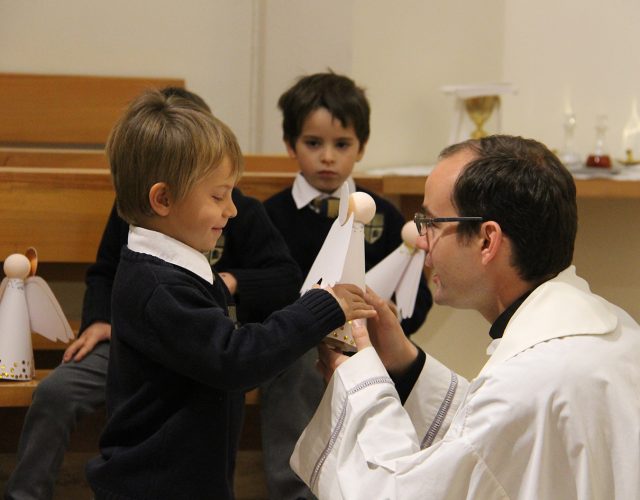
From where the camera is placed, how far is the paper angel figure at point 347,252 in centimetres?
234

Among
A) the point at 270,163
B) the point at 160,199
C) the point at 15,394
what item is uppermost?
the point at 160,199

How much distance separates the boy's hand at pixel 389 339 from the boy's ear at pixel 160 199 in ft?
1.72

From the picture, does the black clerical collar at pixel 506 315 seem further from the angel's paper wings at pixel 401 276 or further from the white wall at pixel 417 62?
the white wall at pixel 417 62

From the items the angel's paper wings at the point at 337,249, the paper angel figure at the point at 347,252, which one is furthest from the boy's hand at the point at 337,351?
the angel's paper wings at the point at 337,249

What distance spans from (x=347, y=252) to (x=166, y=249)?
416 mm

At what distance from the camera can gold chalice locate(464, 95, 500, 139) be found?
4.86 metres

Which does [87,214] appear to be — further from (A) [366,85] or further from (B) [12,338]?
(A) [366,85]

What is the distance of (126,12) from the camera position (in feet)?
17.5

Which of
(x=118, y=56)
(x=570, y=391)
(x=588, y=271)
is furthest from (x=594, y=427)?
(x=118, y=56)

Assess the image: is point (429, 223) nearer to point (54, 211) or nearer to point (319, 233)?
point (319, 233)

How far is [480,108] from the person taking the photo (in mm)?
4871

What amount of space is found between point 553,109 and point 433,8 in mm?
870

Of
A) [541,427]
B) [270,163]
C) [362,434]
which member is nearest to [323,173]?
[270,163]

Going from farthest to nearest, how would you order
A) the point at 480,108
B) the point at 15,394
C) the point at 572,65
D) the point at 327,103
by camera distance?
the point at 572,65 → the point at 480,108 → the point at 327,103 → the point at 15,394
